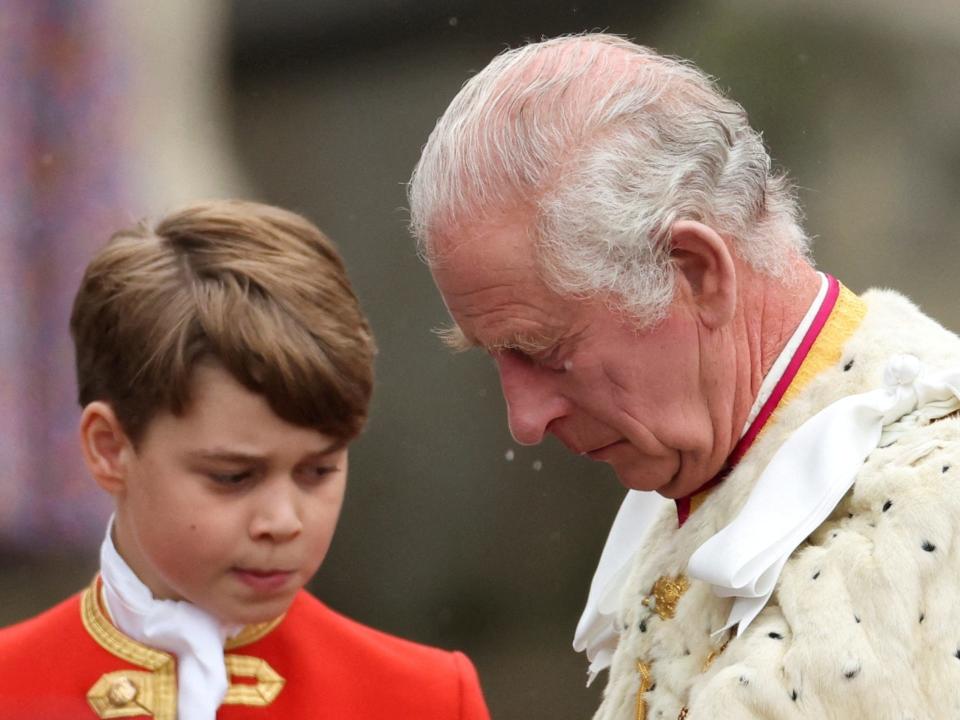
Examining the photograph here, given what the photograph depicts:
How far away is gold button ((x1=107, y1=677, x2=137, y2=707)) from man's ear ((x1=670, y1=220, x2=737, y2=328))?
3.74 ft

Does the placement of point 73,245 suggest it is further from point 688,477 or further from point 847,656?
point 847,656

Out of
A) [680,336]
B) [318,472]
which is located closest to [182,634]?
[318,472]

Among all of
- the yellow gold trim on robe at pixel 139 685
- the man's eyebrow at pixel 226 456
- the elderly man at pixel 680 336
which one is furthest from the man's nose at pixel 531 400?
the yellow gold trim on robe at pixel 139 685

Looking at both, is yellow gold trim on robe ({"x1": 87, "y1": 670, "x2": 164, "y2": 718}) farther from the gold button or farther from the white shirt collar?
the white shirt collar

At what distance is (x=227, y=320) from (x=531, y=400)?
1.74 ft

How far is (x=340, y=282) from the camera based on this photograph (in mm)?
2674

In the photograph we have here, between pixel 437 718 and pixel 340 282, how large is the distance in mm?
807

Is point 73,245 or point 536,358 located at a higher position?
point 536,358

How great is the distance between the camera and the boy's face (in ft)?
8.04

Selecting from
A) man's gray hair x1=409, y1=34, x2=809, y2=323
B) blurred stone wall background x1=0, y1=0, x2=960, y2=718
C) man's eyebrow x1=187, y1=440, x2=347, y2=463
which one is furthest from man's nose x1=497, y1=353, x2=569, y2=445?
blurred stone wall background x1=0, y1=0, x2=960, y2=718

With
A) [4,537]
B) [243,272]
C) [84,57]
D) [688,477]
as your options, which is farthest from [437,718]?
[84,57]

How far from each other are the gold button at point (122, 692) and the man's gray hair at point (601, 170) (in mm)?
893

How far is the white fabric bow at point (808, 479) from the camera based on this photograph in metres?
2.11

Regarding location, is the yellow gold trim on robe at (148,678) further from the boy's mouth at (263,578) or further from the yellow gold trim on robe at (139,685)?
the boy's mouth at (263,578)
